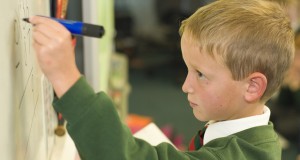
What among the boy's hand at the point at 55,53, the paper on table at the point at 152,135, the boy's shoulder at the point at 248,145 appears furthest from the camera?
the paper on table at the point at 152,135

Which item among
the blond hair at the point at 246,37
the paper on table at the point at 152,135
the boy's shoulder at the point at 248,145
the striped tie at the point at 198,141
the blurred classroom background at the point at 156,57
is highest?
the blond hair at the point at 246,37

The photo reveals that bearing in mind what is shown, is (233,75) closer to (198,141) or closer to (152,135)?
(198,141)

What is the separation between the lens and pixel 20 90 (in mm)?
567

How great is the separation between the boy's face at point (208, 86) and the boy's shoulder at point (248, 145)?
48mm

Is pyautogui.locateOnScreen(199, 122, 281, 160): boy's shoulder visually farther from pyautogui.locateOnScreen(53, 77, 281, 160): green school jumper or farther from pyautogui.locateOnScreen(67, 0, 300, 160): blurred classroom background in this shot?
pyautogui.locateOnScreen(67, 0, 300, 160): blurred classroom background

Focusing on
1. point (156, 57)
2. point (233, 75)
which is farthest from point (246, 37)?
point (156, 57)

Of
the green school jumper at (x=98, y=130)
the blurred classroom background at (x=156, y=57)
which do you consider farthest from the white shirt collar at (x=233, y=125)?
the blurred classroom background at (x=156, y=57)

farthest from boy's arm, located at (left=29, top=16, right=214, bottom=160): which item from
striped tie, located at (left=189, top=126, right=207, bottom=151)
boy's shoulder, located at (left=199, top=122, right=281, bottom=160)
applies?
striped tie, located at (left=189, top=126, right=207, bottom=151)

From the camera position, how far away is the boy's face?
0.66m

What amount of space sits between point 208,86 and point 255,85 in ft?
0.26

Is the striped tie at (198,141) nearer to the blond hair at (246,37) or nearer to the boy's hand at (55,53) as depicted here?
the blond hair at (246,37)

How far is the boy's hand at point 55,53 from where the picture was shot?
49 cm

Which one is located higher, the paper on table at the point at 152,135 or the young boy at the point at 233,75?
the young boy at the point at 233,75

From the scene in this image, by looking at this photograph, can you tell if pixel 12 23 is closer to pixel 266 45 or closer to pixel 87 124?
pixel 87 124
